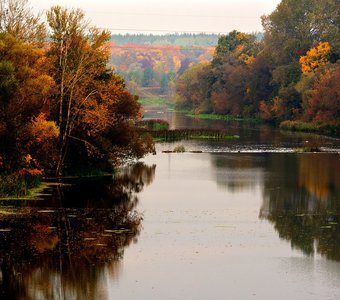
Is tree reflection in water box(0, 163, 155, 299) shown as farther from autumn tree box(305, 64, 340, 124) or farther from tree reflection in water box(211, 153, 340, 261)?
autumn tree box(305, 64, 340, 124)

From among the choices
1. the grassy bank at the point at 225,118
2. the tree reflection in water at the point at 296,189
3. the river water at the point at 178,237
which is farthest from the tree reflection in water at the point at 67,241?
the grassy bank at the point at 225,118

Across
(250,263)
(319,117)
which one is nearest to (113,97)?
(250,263)

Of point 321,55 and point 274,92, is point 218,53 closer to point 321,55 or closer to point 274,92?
point 274,92

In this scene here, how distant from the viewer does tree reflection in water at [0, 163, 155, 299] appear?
24272 millimetres

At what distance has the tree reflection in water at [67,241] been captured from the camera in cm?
2427

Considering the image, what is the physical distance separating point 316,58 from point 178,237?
88.9m

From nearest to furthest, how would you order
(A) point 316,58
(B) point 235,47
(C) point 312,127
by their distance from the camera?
(C) point 312,127 < (A) point 316,58 < (B) point 235,47

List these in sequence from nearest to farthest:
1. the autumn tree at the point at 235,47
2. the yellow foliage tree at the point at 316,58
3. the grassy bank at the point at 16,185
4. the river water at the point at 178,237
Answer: the river water at the point at 178,237, the grassy bank at the point at 16,185, the yellow foliage tree at the point at 316,58, the autumn tree at the point at 235,47

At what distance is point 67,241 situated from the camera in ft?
99.8

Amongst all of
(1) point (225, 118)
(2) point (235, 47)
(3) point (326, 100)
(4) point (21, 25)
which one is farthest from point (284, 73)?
(4) point (21, 25)

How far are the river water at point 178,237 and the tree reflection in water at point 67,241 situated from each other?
0.04m

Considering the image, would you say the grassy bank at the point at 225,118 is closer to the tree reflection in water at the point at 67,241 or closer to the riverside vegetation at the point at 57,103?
the riverside vegetation at the point at 57,103

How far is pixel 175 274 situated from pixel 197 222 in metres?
9.44

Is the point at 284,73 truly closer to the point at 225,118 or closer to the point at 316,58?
the point at 316,58
